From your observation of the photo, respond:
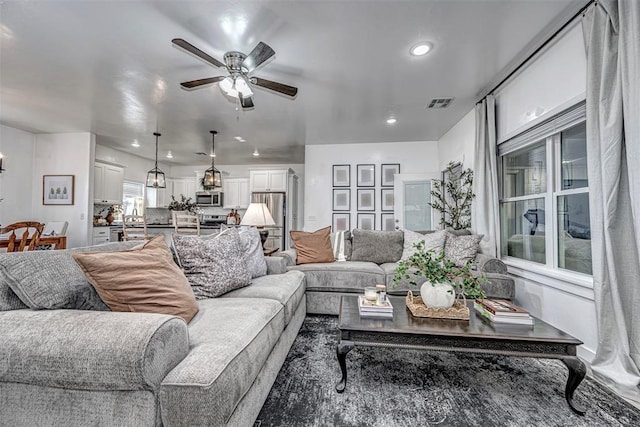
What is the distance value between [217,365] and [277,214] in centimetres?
605

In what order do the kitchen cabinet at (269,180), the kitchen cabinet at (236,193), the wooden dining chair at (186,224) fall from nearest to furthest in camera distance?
the wooden dining chair at (186,224) < the kitchen cabinet at (269,180) < the kitchen cabinet at (236,193)

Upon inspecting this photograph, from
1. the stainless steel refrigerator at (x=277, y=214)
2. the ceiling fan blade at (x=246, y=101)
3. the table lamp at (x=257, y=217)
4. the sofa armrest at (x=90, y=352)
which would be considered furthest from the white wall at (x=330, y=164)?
the sofa armrest at (x=90, y=352)

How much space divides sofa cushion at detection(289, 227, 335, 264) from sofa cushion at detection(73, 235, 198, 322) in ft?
6.62

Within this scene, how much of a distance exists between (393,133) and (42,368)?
5300 mm

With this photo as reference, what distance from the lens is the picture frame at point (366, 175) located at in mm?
5930

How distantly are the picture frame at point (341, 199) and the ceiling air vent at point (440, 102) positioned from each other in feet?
8.05

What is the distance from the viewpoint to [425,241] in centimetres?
342

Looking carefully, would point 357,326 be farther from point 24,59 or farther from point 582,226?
point 24,59

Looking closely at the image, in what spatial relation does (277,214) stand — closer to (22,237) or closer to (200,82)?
(22,237)

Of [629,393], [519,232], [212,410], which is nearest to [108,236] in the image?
[212,410]

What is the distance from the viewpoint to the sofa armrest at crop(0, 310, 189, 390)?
93 cm

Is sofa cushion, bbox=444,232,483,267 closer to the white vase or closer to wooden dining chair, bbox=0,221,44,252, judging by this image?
the white vase

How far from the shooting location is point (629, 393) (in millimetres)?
1677

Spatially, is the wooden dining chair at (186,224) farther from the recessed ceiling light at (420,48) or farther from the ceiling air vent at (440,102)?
the ceiling air vent at (440,102)
